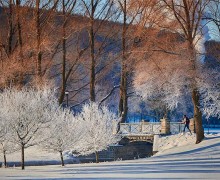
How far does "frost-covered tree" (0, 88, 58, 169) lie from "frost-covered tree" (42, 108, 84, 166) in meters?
0.43

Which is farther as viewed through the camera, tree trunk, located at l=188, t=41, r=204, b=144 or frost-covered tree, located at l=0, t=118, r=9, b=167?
tree trunk, located at l=188, t=41, r=204, b=144

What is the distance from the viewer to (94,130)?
1004 inches

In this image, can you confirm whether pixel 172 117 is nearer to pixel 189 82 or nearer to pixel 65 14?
pixel 65 14

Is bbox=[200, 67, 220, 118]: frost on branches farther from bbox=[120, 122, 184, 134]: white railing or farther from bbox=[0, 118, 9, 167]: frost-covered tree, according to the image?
bbox=[0, 118, 9, 167]: frost-covered tree

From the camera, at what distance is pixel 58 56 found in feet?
151

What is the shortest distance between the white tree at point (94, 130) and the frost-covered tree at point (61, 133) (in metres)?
2.10

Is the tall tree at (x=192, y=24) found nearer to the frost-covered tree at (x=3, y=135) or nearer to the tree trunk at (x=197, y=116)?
the tree trunk at (x=197, y=116)

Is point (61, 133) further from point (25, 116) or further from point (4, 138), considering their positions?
point (4, 138)

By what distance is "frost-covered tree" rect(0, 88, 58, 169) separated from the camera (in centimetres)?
1927

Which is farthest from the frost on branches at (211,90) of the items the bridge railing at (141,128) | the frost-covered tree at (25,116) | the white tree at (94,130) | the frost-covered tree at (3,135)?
the frost-covered tree at (3,135)

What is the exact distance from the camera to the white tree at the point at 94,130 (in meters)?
25.2

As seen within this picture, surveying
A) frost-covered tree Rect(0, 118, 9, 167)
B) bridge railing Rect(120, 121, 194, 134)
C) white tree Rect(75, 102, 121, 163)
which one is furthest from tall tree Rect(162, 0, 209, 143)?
frost-covered tree Rect(0, 118, 9, 167)

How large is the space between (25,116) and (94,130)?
6.86 meters

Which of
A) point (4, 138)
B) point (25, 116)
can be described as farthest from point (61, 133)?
point (4, 138)
